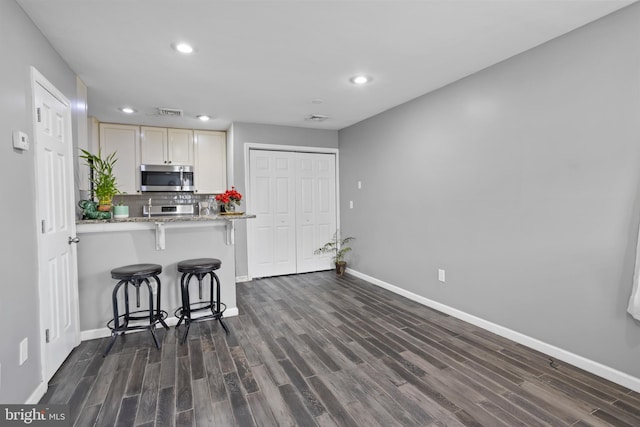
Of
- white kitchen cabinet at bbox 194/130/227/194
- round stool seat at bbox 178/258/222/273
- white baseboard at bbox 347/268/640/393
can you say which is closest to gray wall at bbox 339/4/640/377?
white baseboard at bbox 347/268/640/393

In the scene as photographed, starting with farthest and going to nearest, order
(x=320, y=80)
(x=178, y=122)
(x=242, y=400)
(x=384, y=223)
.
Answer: (x=178, y=122) < (x=384, y=223) < (x=320, y=80) < (x=242, y=400)

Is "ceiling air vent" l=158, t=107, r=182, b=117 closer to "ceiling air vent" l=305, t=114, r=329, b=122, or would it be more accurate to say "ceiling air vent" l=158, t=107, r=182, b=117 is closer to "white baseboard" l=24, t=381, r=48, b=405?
"ceiling air vent" l=305, t=114, r=329, b=122

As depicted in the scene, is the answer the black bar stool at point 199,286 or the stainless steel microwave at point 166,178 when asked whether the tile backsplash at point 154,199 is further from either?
the black bar stool at point 199,286

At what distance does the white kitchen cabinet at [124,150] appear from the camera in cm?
491

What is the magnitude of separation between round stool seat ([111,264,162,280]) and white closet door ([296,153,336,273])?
2757 millimetres

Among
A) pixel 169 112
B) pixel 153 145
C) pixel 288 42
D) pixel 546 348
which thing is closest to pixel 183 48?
pixel 288 42

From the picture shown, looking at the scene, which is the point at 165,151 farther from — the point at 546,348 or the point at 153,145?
the point at 546,348

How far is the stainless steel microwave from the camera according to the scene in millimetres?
5051

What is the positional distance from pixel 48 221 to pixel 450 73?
11.9ft

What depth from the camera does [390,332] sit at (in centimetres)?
300

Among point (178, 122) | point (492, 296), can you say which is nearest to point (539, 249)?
point (492, 296)

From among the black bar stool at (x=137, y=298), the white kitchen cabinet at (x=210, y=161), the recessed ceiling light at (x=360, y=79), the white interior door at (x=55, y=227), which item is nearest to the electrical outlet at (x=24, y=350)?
the white interior door at (x=55, y=227)

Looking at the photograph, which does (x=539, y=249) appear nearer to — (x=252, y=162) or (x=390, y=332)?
(x=390, y=332)

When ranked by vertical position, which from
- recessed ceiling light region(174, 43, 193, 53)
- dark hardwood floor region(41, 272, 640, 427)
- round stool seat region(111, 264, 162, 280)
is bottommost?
dark hardwood floor region(41, 272, 640, 427)
